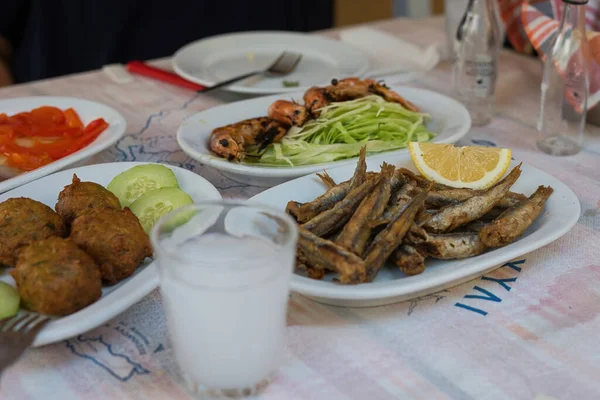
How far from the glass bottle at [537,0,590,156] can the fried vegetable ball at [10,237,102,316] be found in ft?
4.39

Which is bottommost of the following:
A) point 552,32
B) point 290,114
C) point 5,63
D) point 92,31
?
point 5,63

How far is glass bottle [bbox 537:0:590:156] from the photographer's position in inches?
75.5

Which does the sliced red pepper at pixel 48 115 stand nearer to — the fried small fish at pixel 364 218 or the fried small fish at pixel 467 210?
the fried small fish at pixel 364 218

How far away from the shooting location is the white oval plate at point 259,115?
1.70 m

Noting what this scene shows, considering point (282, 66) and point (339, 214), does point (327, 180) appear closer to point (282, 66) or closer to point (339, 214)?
point (339, 214)

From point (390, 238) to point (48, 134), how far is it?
110cm

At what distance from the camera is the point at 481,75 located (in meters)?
2.16

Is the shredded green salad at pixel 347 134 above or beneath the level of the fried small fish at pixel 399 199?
beneath

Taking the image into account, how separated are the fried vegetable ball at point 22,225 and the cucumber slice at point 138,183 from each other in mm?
196

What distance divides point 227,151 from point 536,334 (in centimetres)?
88

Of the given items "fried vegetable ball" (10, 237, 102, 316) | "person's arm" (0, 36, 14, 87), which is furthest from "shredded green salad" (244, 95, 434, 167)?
"person's arm" (0, 36, 14, 87)

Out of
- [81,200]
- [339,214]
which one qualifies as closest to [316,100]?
[339,214]

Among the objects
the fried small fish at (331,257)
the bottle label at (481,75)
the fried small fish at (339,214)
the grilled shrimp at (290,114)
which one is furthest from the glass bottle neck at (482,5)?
the fried small fish at (331,257)

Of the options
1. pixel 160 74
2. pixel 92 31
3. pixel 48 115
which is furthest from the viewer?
pixel 92 31
